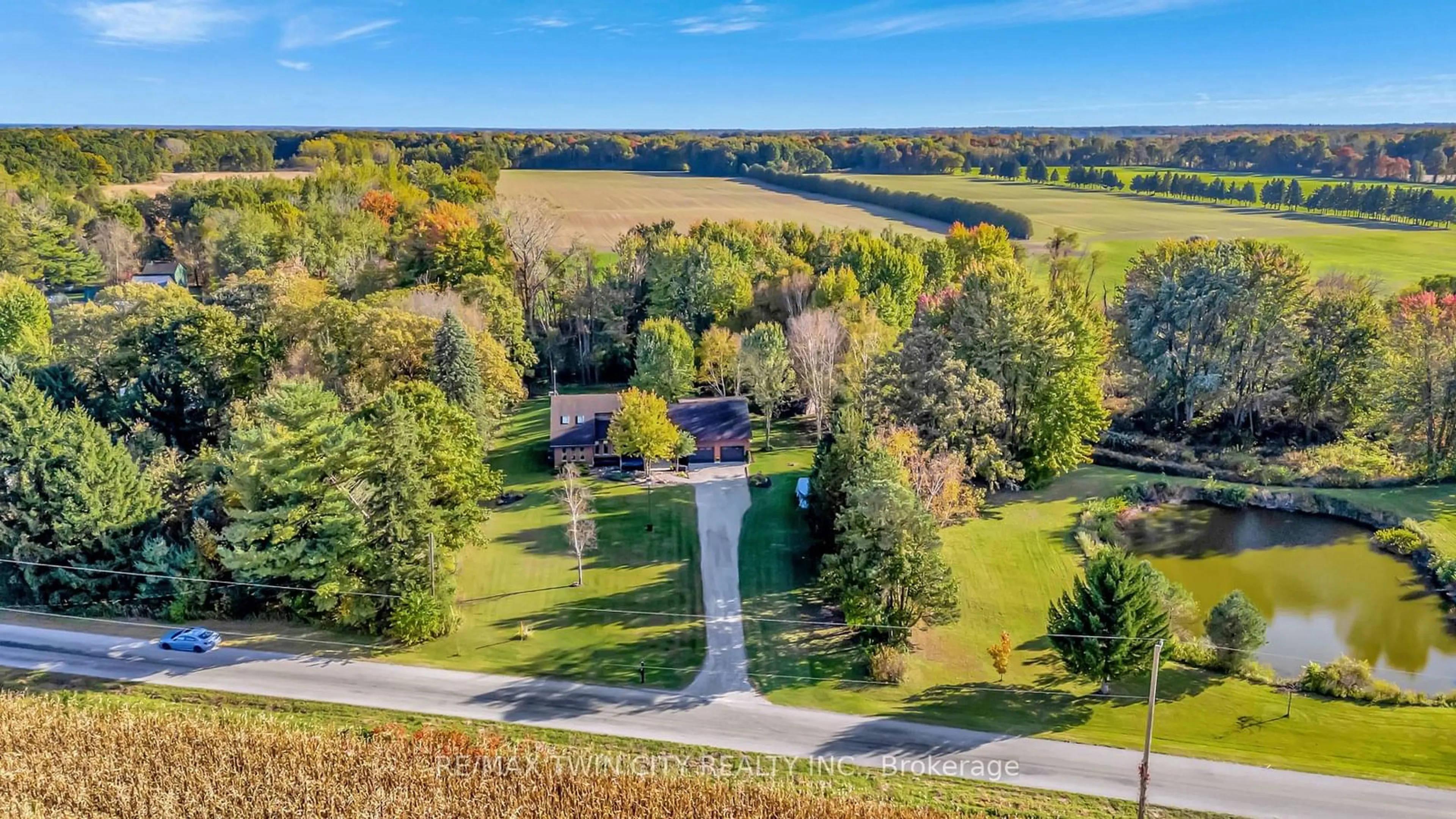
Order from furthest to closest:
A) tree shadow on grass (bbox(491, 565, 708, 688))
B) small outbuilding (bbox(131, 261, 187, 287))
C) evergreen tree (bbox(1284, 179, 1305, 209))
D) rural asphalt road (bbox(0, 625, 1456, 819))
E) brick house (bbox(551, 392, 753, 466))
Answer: evergreen tree (bbox(1284, 179, 1305, 209))
small outbuilding (bbox(131, 261, 187, 287))
brick house (bbox(551, 392, 753, 466))
tree shadow on grass (bbox(491, 565, 708, 688))
rural asphalt road (bbox(0, 625, 1456, 819))

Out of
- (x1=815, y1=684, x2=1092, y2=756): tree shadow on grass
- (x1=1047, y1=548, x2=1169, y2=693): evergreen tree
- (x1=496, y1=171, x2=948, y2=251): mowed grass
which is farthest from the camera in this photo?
(x1=496, y1=171, x2=948, y2=251): mowed grass

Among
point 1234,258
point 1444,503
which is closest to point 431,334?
point 1234,258

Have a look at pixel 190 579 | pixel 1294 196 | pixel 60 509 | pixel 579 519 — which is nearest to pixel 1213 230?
pixel 1294 196

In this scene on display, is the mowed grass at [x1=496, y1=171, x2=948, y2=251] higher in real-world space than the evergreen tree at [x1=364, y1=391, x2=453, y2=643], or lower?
higher

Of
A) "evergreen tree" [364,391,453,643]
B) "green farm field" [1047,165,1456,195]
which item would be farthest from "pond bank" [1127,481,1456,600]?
"green farm field" [1047,165,1456,195]

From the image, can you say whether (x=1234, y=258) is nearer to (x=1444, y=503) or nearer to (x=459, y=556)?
(x=1444, y=503)

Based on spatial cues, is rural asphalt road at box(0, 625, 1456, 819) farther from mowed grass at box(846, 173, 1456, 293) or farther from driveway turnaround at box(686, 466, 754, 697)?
mowed grass at box(846, 173, 1456, 293)

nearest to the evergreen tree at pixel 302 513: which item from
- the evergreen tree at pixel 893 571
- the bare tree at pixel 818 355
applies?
the evergreen tree at pixel 893 571

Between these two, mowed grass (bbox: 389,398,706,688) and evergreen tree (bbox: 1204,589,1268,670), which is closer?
evergreen tree (bbox: 1204,589,1268,670)

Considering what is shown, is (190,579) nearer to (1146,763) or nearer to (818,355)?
Answer: (818,355)
